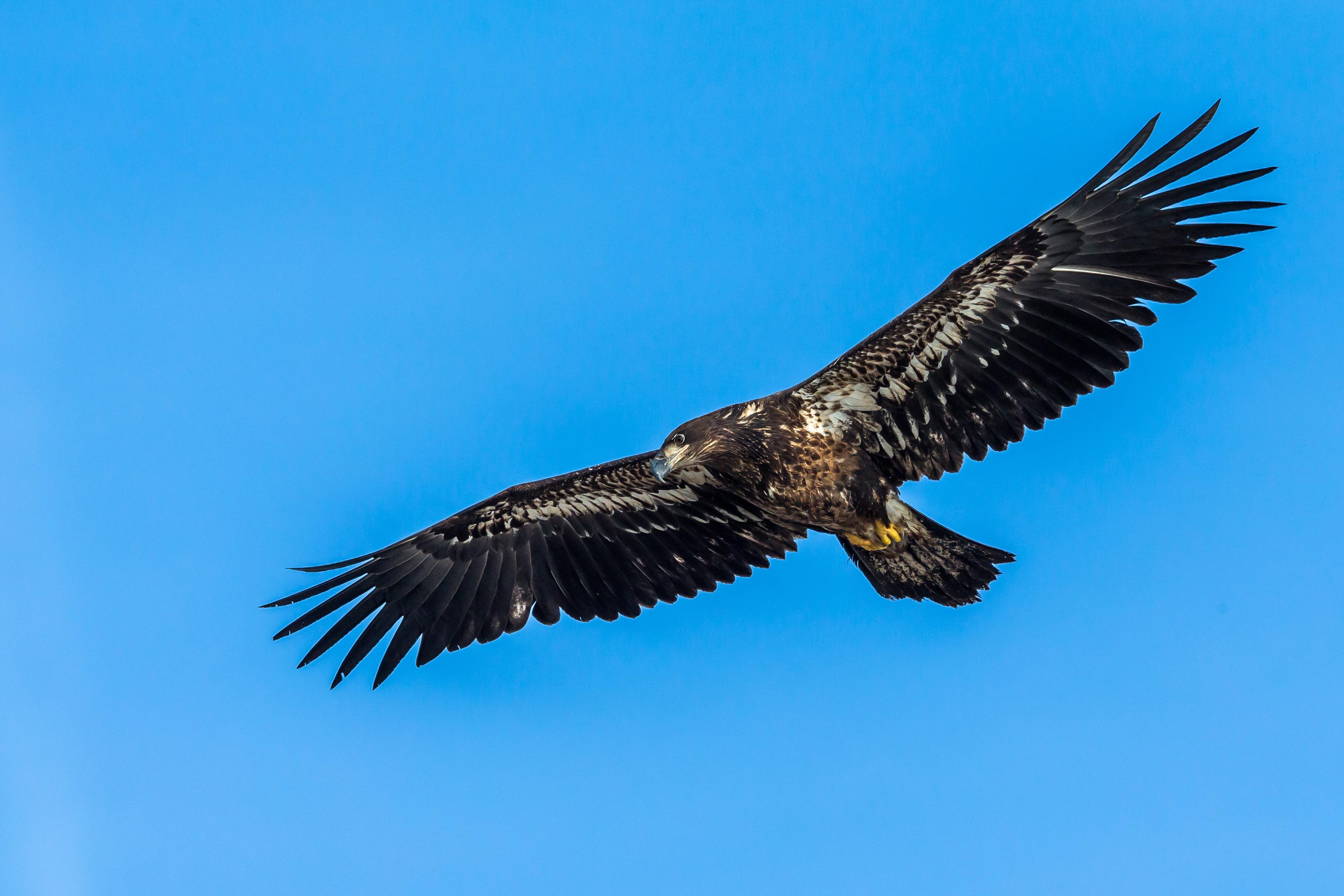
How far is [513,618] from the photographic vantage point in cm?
1191

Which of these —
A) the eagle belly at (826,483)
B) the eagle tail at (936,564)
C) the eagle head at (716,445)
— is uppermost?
the eagle head at (716,445)

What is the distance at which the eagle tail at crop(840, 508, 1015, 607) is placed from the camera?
1084cm

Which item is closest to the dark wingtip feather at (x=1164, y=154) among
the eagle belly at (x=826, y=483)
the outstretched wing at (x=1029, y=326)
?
the outstretched wing at (x=1029, y=326)

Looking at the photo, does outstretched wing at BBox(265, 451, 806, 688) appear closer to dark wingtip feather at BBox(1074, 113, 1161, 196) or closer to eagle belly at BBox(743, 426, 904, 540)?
eagle belly at BBox(743, 426, 904, 540)

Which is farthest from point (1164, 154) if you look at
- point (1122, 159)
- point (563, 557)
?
point (563, 557)

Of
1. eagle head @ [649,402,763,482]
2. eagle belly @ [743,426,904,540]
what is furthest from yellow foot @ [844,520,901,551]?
eagle head @ [649,402,763,482]

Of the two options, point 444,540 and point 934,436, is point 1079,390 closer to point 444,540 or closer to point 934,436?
point 934,436

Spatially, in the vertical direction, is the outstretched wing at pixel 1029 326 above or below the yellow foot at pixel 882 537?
above

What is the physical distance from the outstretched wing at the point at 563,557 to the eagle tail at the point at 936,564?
1071 millimetres

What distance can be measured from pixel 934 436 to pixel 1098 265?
1894 mm

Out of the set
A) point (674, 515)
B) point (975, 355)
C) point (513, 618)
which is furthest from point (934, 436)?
point (513, 618)

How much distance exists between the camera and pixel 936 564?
431 inches

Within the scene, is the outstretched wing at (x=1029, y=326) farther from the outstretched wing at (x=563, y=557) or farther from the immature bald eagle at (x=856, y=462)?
the outstretched wing at (x=563, y=557)

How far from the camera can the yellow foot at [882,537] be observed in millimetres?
10812
